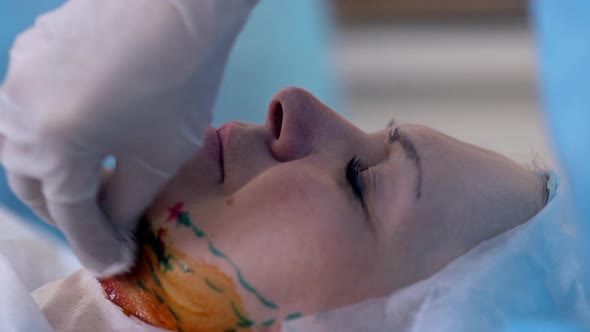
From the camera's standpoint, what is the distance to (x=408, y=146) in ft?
2.43

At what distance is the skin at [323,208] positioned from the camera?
66 cm

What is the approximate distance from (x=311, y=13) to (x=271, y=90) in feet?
0.77

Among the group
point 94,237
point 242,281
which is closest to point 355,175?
point 242,281

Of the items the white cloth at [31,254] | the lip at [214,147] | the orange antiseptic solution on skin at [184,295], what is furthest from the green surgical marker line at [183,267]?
the white cloth at [31,254]

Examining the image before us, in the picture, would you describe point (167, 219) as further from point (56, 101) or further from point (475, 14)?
point (475, 14)

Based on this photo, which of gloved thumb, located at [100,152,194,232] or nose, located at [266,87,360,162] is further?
nose, located at [266,87,360,162]

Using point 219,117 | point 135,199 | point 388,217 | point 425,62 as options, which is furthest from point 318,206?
point 425,62

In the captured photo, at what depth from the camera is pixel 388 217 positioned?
2.28 feet

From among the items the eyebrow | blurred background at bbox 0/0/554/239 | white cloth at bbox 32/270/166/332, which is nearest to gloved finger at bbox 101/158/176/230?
white cloth at bbox 32/270/166/332

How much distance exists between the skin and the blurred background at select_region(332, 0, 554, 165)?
1.33m

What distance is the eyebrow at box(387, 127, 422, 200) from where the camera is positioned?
0.70 meters

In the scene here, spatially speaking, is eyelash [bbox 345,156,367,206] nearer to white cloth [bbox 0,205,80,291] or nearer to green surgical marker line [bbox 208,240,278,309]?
green surgical marker line [bbox 208,240,278,309]

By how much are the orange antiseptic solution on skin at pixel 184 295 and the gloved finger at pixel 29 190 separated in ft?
0.37

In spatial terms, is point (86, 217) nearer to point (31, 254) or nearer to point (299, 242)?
point (299, 242)
